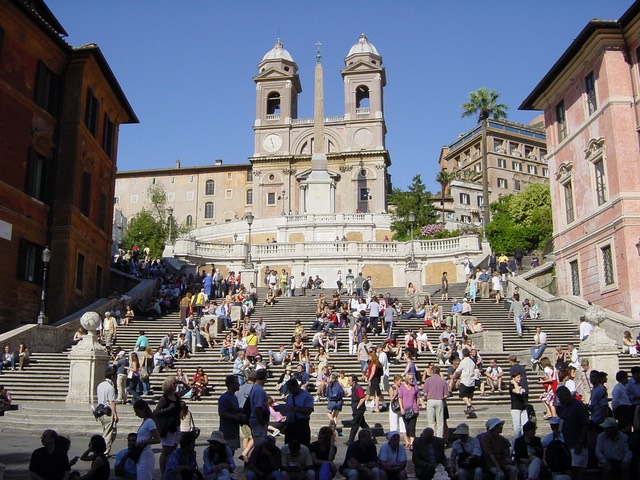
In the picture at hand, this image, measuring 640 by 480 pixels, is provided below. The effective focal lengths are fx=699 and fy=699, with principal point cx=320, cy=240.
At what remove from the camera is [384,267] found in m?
42.9

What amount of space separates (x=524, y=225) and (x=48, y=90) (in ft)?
129

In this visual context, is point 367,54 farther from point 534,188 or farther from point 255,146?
point 534,188

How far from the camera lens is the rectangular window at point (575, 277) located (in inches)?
1145

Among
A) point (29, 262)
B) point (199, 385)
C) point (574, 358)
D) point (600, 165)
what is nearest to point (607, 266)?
point (600, 165)

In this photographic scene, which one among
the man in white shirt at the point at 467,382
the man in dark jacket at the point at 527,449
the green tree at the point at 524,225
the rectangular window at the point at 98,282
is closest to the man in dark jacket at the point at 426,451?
the man in dark jacket at the point at 527,449

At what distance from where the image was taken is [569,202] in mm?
30406

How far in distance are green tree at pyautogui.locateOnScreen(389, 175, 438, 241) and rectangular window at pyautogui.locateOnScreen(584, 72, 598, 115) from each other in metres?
26.8

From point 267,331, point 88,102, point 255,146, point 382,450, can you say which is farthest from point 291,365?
point 255,146

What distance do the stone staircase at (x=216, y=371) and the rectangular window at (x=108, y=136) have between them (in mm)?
9539

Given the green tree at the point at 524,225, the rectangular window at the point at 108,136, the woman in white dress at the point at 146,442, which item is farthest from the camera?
the green tree at the point at 524,225

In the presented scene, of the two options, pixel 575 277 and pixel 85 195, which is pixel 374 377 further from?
pixel 85 195

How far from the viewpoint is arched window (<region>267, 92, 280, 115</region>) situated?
88.2 meters

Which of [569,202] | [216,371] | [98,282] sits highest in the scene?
[569,202]

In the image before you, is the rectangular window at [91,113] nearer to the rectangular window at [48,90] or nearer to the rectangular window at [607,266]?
the rectangular window at [48,90]
